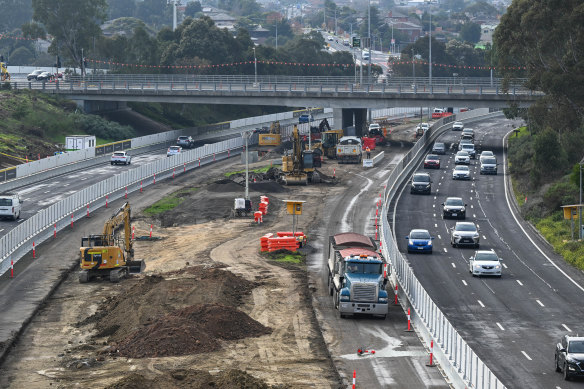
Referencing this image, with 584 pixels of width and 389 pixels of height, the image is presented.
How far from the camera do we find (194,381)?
31781mm

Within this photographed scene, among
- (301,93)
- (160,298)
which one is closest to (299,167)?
(301,93)

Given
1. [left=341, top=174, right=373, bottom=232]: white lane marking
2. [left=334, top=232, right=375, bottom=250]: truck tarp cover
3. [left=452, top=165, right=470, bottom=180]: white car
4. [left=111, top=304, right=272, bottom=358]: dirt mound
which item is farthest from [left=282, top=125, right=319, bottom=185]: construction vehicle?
[left=111, top=304, right=272, bottom=358]: dirt mound

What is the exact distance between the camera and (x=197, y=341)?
3725 centimetres

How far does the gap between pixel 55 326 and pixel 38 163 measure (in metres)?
53.6

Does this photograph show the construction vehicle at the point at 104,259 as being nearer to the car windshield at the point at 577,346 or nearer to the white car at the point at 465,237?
the white car at the point at 465,237

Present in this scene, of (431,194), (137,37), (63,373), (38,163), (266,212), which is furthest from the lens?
(137,37)

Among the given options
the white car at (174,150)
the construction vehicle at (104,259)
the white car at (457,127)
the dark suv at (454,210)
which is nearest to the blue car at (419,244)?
the dark suv at (454,210)

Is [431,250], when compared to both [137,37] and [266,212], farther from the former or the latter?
[137,37]

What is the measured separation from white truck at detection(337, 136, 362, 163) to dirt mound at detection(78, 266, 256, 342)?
56229 mm

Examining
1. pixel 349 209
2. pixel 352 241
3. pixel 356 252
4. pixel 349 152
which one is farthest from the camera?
pixel 349 152

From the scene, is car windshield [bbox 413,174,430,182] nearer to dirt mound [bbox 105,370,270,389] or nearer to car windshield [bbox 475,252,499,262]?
car windshield [bbox 475,252,499,262]

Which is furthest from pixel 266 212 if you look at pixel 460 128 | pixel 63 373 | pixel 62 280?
pixel 460 128

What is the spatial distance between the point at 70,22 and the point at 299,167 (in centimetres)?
8174

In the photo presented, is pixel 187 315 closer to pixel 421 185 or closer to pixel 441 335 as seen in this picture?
pixel 441 335
